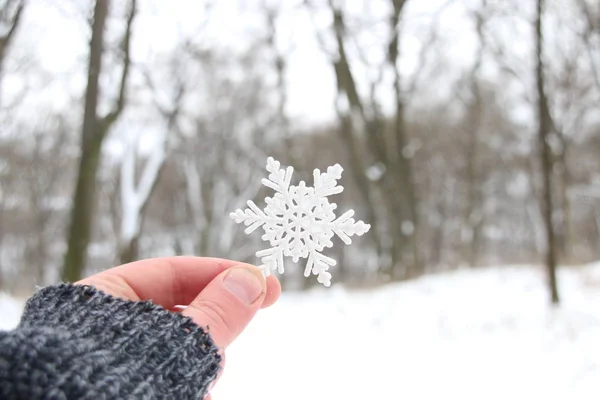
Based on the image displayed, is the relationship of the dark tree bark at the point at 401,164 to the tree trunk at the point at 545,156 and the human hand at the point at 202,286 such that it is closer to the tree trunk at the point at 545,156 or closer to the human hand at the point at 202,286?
the tree trunk at the point at 545,156

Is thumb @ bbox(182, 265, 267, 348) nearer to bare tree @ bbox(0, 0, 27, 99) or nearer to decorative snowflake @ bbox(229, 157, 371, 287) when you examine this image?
decorative snowflake @ bbox(229, 157, 371, 287)

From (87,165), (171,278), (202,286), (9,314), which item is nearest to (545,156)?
(202,286)

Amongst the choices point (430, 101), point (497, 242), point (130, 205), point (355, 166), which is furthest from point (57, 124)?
point (497, 242)

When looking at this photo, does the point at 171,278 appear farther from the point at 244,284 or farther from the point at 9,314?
the point at 9,314

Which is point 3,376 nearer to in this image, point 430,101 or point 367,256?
point 430,101

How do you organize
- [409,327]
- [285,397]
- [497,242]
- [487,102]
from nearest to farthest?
1. [285,397]
2. [409,327]
3. [487,102]
4. [497,242]

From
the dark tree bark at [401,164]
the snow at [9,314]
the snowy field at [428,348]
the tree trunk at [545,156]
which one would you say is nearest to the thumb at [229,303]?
the snowy field at [428,348]

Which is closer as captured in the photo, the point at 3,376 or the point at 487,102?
the point at 3,376
